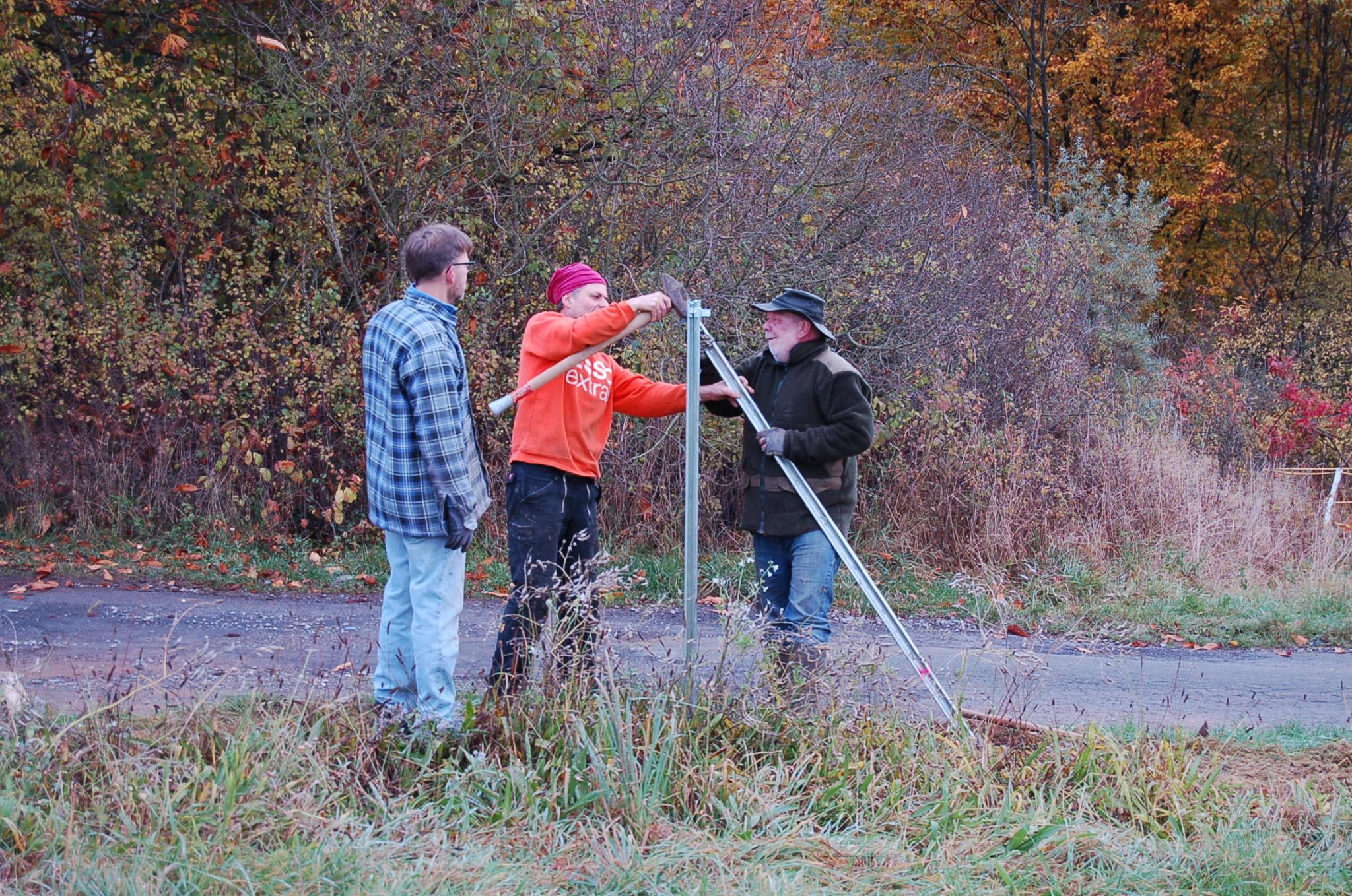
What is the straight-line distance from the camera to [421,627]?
4.33 meters

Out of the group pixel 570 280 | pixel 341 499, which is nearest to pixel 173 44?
pixel 341 499

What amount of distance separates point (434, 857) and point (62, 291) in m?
8.10

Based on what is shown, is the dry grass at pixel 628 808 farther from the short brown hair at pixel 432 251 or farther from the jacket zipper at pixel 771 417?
the short brown hair at pixel 432 251

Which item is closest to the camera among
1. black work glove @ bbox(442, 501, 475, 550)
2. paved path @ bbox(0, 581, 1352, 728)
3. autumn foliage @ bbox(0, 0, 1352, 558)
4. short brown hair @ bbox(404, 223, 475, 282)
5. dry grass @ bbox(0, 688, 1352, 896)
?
dry grass @ bbox(0, 688, 1352, 896)

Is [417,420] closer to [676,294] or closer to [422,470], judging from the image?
[422,470]

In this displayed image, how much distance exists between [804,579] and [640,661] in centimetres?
81

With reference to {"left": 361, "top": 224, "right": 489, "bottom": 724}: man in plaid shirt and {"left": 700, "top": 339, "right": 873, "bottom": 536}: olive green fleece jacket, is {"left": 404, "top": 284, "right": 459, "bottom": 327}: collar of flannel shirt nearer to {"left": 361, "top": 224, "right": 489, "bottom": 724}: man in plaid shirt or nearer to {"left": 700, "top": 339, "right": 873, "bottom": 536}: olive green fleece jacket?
{"left": 361, "top": 224, "right": 489, "bottom": 724}: man in plaid shirt

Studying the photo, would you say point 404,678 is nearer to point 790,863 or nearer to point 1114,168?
point 790,863

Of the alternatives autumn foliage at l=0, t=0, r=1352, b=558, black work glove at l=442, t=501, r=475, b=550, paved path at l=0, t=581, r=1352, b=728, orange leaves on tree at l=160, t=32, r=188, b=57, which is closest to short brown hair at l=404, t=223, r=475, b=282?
black work glove at l=442, t=501, r=475, b=550

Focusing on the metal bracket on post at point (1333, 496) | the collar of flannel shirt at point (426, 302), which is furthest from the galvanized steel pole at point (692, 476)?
the metal bracket on post at point (1333, 496)

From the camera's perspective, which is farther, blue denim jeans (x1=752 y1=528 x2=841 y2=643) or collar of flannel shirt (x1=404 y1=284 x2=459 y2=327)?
blue denim jeans (x1=752 y1=528 x2=841 y2=643)

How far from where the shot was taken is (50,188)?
9430 mm

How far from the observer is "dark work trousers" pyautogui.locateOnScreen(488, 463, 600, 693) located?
4.55m

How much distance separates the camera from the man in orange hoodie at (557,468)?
4.62 meters
